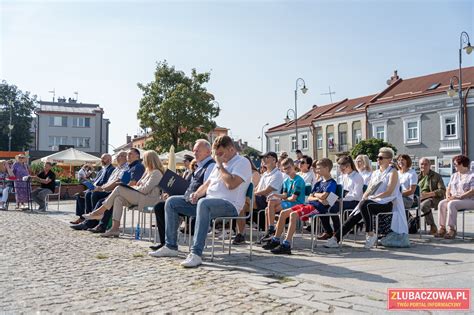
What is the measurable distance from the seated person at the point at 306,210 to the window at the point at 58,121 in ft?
237

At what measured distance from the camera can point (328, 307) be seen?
379cm

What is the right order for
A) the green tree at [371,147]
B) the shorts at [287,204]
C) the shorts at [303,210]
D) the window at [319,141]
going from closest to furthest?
1. the shorts at [303,210]
2. the shorts at [287,204]
3. the green tree at [371,147]
4. the window at [319,141]

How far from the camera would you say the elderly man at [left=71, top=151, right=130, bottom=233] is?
898cm

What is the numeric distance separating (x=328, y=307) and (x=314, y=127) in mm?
46841

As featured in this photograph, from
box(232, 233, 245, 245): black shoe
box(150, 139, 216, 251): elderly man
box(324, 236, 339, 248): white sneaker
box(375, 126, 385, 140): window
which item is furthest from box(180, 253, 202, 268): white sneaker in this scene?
box(375, 126, 385, 140): window

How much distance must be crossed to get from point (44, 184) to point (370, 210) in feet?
37.4

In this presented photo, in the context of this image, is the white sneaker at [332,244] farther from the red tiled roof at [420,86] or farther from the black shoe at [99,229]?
the red tiled roof at [420,86]

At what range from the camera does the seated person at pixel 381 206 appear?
7.20 m

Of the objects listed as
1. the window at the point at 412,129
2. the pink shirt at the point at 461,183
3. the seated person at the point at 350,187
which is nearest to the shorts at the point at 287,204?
the seated person at the point at 350,187

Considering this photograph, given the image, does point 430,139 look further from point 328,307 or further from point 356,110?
point 328,307

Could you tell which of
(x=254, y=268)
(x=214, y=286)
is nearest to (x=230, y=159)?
(x=254, y=268)

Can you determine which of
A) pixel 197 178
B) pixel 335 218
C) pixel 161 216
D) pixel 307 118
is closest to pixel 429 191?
pixel 335 218

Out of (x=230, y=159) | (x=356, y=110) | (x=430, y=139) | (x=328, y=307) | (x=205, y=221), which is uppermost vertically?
(x=356, y=110)

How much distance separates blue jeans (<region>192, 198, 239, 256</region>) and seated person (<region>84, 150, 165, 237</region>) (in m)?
2.70
